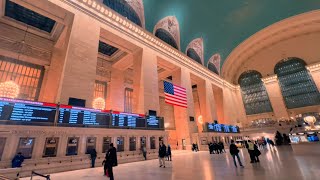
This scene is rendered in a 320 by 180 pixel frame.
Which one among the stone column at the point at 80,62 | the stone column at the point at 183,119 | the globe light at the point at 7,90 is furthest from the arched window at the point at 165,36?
the globe light at the point at 7,90

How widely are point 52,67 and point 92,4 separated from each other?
695cm

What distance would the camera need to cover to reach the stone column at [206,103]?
24859 mm

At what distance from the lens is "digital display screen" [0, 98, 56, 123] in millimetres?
7232

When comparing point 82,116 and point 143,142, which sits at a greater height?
point 82,116

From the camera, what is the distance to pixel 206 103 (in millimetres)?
25422

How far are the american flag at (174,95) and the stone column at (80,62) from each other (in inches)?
284

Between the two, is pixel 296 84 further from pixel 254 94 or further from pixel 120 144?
pixel 120 144

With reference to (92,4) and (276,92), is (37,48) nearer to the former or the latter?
(92,4)

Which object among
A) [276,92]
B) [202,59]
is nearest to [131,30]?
[202,59]

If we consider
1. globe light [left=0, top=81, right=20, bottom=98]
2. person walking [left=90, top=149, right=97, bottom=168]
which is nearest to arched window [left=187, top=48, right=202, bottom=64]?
person walking [left=90, top=149, right=97, bottom=168]

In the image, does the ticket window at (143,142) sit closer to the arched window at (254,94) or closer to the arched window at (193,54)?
the arched window at (193,54)

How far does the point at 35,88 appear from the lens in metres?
15.0

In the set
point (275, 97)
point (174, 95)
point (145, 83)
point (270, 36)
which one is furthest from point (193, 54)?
point (275, 97)

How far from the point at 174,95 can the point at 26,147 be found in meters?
12.6
